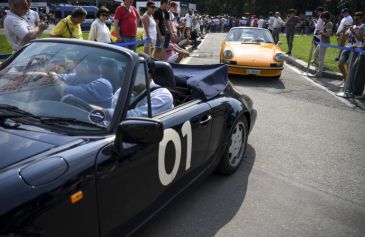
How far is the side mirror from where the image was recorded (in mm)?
1890

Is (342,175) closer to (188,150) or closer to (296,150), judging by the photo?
(296,150)

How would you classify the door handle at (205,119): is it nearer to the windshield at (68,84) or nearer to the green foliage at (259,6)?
the windshield at (68,84)

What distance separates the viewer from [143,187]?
2227mm

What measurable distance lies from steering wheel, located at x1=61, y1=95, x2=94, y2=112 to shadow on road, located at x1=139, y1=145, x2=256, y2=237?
955mm

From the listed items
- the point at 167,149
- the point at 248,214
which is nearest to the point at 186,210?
the point at 248,214

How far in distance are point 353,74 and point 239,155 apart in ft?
16.9

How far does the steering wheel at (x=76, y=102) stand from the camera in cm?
218

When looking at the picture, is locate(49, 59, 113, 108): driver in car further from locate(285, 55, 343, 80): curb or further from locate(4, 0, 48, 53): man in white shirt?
locate(285, 55, 343, 80): curb

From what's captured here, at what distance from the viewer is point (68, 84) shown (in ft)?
7.49

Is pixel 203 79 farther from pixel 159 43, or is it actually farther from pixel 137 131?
pixel 159 43

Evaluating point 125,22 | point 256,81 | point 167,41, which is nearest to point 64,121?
point 125,22

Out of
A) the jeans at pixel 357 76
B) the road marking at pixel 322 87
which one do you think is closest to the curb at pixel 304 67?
the road marking at pixel 322 87

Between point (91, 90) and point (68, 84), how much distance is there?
0.52 feet

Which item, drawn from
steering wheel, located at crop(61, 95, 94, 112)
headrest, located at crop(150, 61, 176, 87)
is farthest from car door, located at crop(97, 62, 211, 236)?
steering wheel, located at crop(61, 95, 94, 112)
